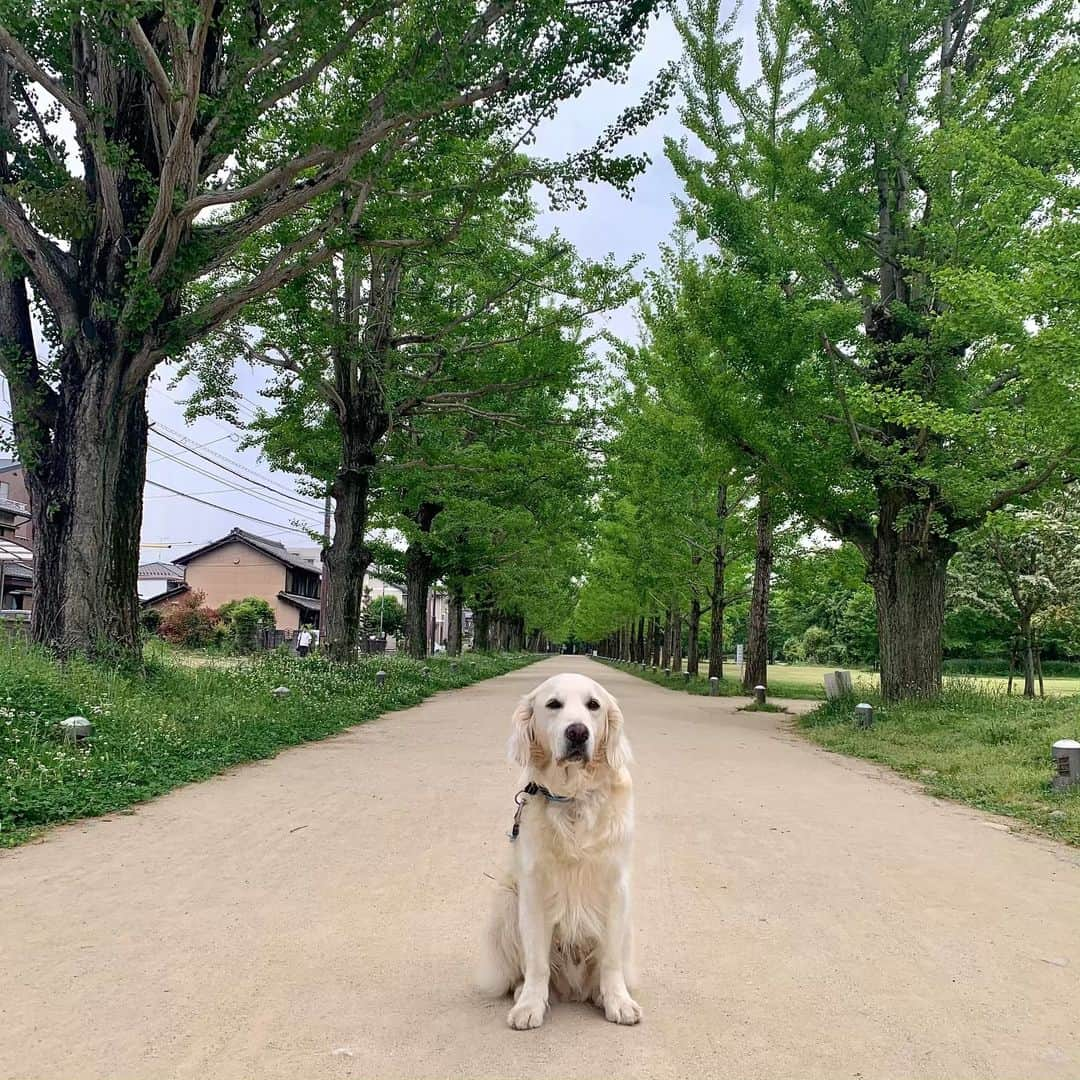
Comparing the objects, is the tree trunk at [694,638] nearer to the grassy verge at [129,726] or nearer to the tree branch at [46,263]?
the grassy verge at [129,726]

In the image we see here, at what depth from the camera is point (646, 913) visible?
461cm

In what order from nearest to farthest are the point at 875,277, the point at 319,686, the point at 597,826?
the point at 597,826 < the point at 319,686 < the point at 875,277

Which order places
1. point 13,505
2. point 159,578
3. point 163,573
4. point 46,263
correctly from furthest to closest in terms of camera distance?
point 163,573 < point 159,578 < point 13,505 < point 46,263

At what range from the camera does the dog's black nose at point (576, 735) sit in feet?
10.3

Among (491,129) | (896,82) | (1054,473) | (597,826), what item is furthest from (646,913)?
(896,82)

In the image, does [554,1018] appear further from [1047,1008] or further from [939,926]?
[939,926]

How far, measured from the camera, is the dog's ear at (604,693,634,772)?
3273 mm

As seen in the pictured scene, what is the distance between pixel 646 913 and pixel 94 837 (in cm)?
366

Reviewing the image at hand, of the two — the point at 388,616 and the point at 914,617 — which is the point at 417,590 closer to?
the point at 914,617

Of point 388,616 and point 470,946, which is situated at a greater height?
point 388,616

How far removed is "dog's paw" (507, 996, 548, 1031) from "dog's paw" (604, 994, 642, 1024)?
0.25m

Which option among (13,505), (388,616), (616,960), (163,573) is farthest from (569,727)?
(388,616)

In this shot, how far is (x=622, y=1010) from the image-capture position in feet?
10.5

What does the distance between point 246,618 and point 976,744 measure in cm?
3796
